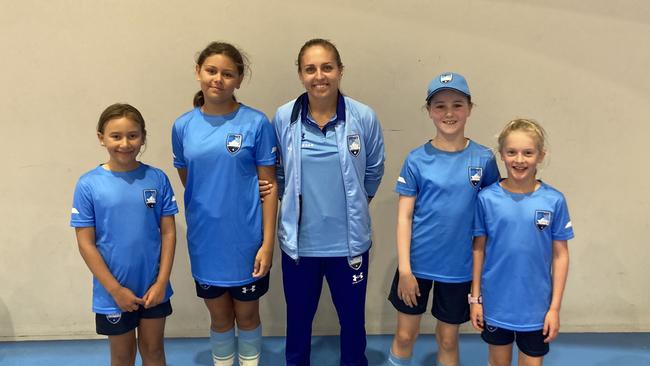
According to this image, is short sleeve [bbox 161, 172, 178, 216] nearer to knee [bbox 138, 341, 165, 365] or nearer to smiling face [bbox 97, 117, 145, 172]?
smiling face [bbox 97, 117, 145, 172]

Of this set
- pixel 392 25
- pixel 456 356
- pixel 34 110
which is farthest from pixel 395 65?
pixel 34 110

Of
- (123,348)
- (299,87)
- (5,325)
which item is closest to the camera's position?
(123,348)

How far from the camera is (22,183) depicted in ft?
7.82

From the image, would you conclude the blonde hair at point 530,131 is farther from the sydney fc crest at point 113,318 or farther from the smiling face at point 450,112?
the sydney fc crest at point 113,318

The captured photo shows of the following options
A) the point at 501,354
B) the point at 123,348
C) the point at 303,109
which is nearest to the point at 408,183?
the point at 303,109

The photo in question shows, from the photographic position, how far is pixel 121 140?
5.55ft

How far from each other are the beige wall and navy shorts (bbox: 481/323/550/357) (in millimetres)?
841

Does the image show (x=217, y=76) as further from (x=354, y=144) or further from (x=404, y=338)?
(x=404, y=338)

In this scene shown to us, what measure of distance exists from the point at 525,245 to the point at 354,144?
2.41 feet

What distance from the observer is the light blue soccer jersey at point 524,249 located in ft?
5.28

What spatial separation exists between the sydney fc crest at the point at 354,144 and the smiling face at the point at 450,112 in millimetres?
327

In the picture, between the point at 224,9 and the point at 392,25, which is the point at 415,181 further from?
the point at 224,9

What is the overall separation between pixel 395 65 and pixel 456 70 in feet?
1.05

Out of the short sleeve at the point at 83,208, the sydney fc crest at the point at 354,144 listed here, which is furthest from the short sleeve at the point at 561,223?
the short sleeve at the point at 83,208
